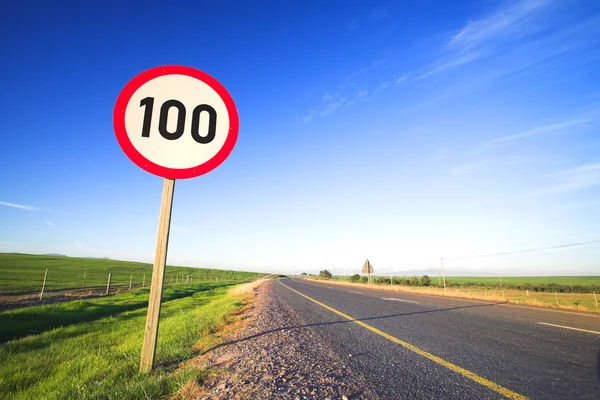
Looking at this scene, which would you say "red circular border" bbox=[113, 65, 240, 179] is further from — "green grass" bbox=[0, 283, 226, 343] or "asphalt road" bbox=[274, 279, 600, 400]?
"green grass" bbox=[0, 283, 226, 343]

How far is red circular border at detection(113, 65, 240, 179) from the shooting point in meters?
2.15

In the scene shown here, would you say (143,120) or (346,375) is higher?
(143,120)

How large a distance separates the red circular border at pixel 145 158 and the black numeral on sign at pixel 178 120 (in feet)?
0.47

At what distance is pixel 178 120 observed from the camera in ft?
7.38

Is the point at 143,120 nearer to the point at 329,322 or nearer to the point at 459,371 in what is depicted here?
the point at 459,371

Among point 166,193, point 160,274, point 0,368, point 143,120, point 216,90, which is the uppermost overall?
point 216,90

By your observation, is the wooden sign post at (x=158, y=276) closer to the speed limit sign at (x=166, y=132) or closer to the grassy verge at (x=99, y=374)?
the speed limit sign at (x=166, y=132)

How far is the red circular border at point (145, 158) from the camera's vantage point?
2154mm

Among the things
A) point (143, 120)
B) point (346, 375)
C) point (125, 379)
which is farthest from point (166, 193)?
point (346, 375)

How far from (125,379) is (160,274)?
3.93ft

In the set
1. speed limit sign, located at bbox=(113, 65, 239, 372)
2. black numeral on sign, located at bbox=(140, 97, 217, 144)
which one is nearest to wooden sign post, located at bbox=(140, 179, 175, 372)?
speed limit sign, located at bbox=(113, 65, 239, 372)

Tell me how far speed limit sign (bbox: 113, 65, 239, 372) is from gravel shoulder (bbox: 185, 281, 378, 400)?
68 cm

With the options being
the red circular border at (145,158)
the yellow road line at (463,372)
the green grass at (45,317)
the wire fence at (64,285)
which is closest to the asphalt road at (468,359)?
the yellow road line at (463,372)

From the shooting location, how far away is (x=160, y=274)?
2.16m
